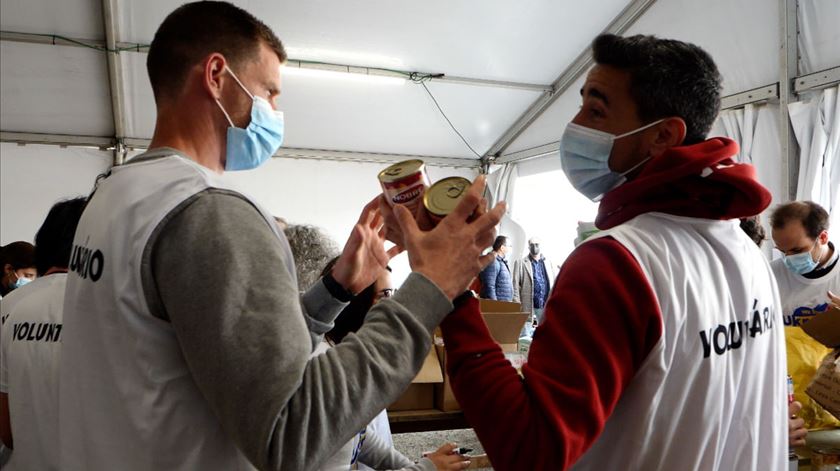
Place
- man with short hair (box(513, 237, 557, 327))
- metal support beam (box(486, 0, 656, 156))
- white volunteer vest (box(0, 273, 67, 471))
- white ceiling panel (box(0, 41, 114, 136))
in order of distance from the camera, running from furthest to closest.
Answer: man with short hair (box(513, 237, 557, 327)) < white ceiling panel (box(0, 41, 114, 136)) < metal support beam (box(486, 0, 656, 156)) < white volunteer vest (box(0, 273, 67, 471))

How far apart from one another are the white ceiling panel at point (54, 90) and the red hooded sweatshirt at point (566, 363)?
19.5 feet

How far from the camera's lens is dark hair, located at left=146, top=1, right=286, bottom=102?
0.93 metres

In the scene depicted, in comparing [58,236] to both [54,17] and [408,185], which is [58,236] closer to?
[408,185]

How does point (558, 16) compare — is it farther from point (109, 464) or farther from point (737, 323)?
point (109, 464)

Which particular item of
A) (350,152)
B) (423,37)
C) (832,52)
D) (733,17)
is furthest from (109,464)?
(350,152)

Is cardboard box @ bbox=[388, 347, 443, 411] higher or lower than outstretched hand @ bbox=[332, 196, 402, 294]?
lower

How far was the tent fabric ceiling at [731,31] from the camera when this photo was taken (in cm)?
394

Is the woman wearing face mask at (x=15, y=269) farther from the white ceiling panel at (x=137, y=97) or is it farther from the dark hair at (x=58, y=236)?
the white ceiling panel at (x=137, y=97)

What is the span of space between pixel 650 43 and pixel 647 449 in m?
0.73

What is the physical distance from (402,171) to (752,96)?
13.3 feet

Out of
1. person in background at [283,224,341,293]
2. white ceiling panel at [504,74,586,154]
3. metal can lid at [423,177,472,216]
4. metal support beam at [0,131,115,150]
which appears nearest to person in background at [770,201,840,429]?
person in background at [283,224,341,293]

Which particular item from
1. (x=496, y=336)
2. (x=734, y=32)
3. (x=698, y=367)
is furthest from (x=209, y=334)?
(x=734, y=32)

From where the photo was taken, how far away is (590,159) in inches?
45.5

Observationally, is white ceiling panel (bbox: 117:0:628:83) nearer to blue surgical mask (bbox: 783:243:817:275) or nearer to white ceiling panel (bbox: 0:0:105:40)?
white ceiling panel (bbox: 0:0:105:40)
